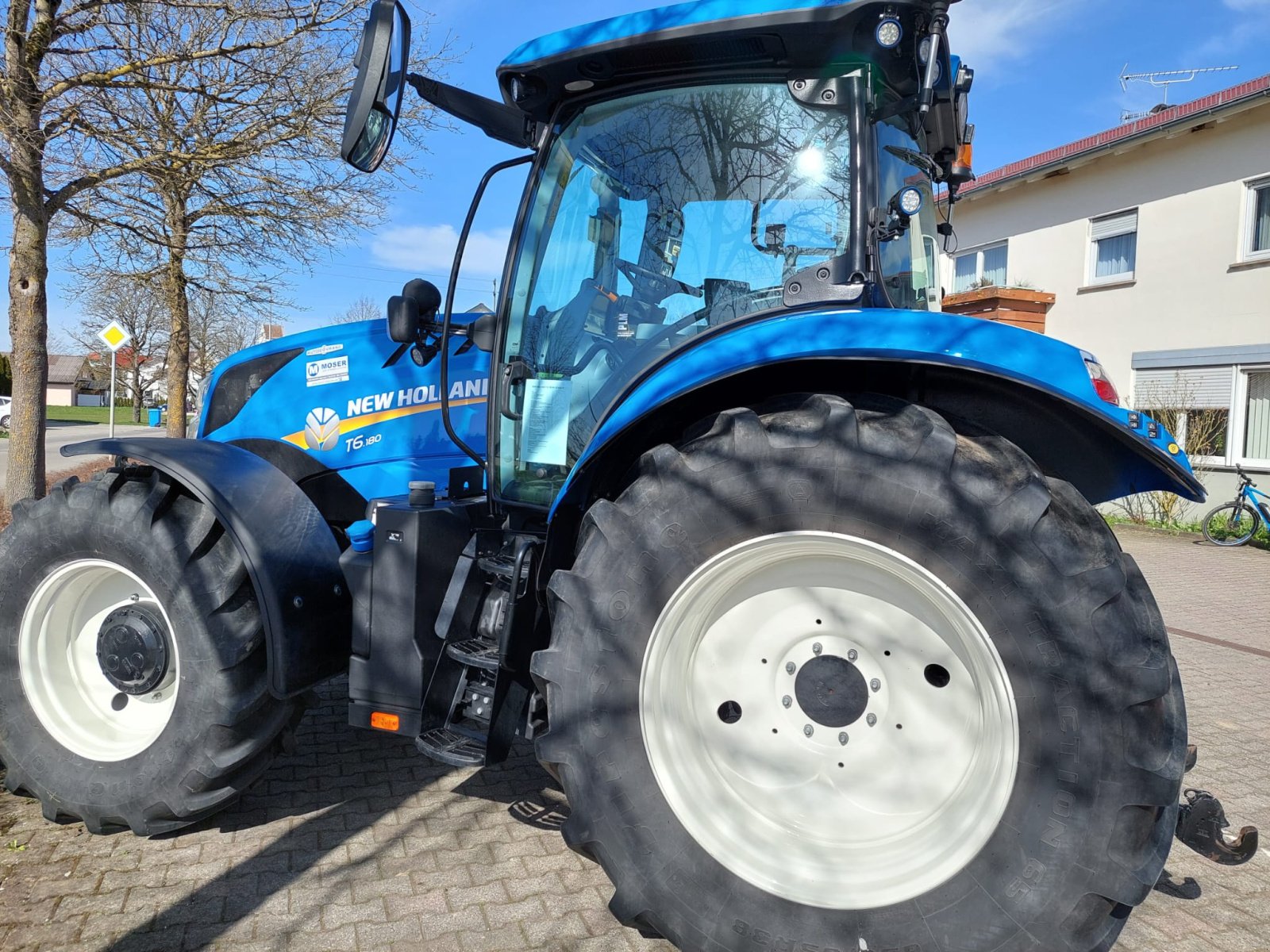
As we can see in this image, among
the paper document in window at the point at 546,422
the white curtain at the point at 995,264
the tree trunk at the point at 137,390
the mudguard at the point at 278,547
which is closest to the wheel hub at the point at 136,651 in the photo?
the mudguard at the point at 278,547

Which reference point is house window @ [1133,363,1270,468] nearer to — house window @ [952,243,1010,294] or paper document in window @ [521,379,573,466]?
house window @ [952,243,1010,294]

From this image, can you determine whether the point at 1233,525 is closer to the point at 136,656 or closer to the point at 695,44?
the point at 695,44

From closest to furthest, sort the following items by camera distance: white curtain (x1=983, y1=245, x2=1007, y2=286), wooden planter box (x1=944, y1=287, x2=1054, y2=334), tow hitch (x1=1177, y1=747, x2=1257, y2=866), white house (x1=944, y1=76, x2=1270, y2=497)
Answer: tow hitch (x1=1177, y1=747, x2=1257, y2=866) → wooden planter box (x1=944, y1=287, x2=1054, y2=334) → white house (x1=944, y1=76, x2=1270, y2=497) → white curtain (x1=983, y1=245, x2=1007, y2=286)

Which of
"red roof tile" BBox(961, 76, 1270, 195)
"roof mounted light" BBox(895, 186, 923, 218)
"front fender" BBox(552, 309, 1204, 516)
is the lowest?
"front fender" BBox(552, 309, 1204, 516)

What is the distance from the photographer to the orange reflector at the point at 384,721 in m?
2.75

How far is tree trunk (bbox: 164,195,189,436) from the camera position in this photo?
10.4m

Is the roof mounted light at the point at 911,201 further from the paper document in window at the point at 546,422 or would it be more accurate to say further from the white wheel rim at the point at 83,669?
the white wheel rim at the point at 83,669

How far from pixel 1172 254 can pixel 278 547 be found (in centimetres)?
1428

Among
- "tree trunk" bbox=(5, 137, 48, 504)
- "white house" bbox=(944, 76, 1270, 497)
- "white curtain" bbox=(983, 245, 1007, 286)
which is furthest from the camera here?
"white curtain" bbox=(983, 245, 1007, 286)

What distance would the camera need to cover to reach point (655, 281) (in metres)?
2.76

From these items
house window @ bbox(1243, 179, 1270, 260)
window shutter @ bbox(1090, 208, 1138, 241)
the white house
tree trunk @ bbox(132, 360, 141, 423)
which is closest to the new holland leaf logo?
the white house

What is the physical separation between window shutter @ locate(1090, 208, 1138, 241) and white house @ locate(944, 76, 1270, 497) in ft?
0.06

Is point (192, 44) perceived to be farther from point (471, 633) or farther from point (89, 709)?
point (471, 633)

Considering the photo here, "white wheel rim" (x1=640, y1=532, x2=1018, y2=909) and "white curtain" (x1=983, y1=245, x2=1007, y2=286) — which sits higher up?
"white curtain" (x1=983, y1=245, x2=1007, y2=286)
